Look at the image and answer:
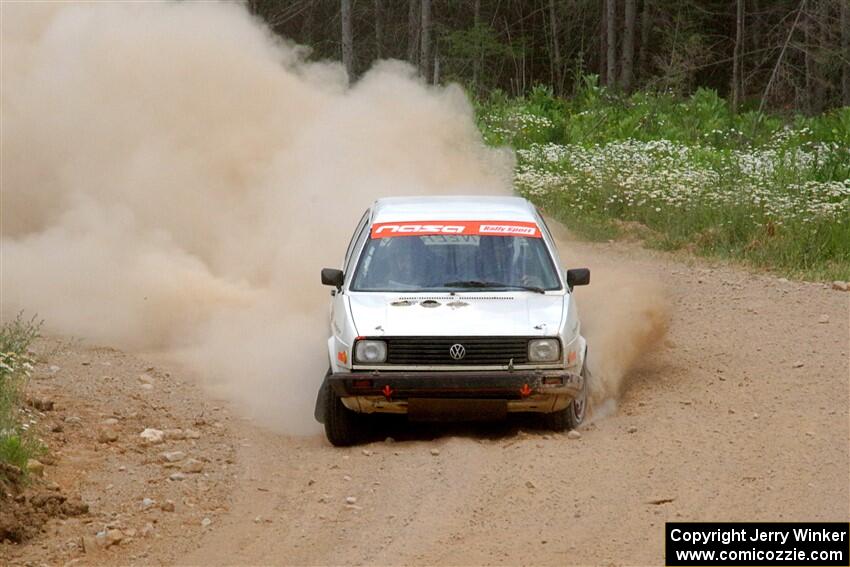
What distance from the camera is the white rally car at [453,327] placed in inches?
363

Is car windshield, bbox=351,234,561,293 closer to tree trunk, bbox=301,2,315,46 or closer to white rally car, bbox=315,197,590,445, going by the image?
white rally car, bbox=315,197,590,445

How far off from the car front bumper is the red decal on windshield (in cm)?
150

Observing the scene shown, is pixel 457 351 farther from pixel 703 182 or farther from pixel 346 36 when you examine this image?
pixel 346 36

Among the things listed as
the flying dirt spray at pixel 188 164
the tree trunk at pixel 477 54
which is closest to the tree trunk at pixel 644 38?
the tree trunk at pixel 477 54

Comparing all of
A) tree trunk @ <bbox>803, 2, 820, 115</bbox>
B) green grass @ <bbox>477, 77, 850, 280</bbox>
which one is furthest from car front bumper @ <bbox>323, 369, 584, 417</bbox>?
tree trunk @ <bbox>803, 2, 820, 115</bbox>

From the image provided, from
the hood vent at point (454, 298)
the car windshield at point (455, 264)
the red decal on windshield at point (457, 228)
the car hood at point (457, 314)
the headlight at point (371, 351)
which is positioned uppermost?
the red decal on windshield at point (457, 228)

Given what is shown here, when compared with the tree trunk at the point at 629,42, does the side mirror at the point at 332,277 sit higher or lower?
higher

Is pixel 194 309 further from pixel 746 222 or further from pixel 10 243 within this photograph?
pixel 746 222

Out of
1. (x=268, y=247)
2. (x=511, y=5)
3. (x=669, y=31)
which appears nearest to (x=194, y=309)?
(x=268, y=247)

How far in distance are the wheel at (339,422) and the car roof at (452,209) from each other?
1775 millimetres

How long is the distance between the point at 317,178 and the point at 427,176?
4.58 feet

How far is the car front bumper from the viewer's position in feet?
30.0

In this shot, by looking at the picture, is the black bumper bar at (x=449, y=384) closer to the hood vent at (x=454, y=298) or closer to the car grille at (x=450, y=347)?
the car grille at (x=450, y=347)

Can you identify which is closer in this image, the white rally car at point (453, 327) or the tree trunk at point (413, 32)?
the white rally car at point (453, 327)
